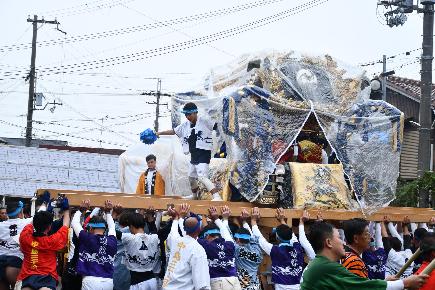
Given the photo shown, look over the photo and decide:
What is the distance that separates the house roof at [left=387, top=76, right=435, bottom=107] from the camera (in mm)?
28589

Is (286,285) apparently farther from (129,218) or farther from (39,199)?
(39,199)

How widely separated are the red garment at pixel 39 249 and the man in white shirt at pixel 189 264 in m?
1.56

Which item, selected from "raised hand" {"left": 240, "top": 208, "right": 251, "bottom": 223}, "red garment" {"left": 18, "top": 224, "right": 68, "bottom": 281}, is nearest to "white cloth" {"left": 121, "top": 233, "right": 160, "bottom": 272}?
"red garment" {"left": 18, "top": 224, "right": 68, "bottom": 281}

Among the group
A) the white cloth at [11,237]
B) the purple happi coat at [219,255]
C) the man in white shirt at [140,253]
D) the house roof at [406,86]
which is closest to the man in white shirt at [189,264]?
the purple happi coat at [219,255]

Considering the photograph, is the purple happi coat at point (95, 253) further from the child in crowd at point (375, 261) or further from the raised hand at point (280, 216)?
the child in crowd at point (375, 261)

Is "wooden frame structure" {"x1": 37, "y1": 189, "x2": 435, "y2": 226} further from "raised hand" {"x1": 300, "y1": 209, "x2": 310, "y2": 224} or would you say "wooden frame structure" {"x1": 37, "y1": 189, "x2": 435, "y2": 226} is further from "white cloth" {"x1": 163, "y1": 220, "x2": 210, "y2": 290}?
"white cloth" {"x1": 163, "y1": 220, "x2": 210, "y2": 290}

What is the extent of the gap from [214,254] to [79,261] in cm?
183

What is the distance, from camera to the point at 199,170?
12047mm

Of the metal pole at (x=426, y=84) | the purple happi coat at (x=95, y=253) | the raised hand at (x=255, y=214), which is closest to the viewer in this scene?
the purple happi coat at (x=95, y=253)

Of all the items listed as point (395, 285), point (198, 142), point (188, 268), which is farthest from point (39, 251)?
point (395, 285)

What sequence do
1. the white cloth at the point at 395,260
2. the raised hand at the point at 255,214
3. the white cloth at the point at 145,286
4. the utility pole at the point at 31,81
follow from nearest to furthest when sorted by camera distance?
the white cloth at the point at 145,286 → the raised hand at the point at 255,214 → the white cloth at the point at 395,260 → the utility pole at the point at 31,81

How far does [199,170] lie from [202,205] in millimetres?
1659

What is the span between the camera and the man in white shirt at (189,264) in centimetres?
884

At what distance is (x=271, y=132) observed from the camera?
39.0 ft
